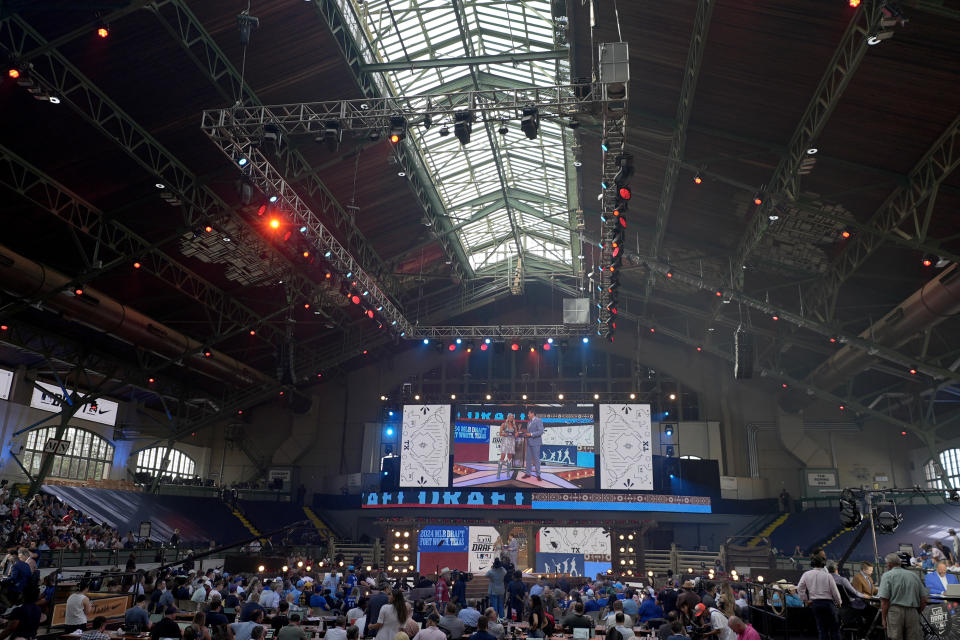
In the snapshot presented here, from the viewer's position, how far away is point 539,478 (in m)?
29.3

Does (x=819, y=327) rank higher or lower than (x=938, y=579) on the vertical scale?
higher

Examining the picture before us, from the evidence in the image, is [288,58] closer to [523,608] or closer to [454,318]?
[523,608]

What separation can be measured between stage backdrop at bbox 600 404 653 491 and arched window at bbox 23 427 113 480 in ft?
68.0

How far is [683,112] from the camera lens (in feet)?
50.8

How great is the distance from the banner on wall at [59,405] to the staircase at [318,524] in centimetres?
928

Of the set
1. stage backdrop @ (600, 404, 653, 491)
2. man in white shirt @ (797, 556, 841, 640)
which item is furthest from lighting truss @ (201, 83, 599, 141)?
stage backdrop @ (600, 404, 653, 491)

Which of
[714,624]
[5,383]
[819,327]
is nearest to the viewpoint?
[714,624]

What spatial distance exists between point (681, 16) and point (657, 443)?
898 inches

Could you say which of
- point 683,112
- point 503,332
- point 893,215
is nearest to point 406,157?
point 683,112

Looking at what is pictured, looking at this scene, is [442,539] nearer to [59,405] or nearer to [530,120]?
[59,405]

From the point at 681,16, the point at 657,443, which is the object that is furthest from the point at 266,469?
the point at 681,16

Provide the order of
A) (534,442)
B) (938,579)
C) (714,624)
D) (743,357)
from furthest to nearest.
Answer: (534,442), (743,357), (938,579), (714,624)

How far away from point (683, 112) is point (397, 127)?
6.29 meters

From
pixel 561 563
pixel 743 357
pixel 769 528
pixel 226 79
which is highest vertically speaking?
pixel 226 79
